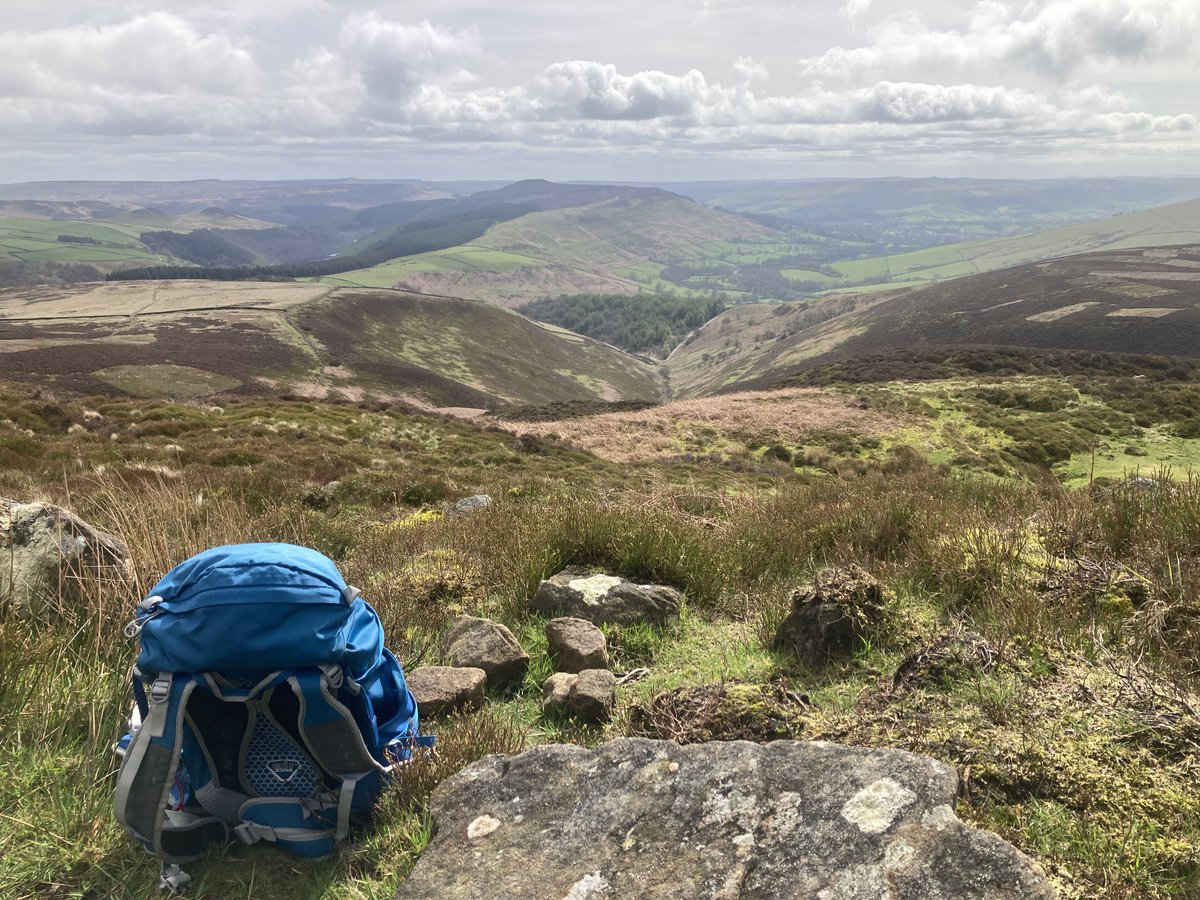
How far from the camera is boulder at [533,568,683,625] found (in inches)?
201

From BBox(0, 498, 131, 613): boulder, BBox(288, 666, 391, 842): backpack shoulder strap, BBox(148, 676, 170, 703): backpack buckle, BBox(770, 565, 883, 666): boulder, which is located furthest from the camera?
BBox(0, 498, 131, 613): boulder

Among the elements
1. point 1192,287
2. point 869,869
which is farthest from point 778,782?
point 1192,287

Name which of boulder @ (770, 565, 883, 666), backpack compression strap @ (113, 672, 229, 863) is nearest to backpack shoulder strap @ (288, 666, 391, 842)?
backpack compression strap @ (113, 672, 229, 863)

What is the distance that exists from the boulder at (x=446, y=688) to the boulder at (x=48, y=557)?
2.58m

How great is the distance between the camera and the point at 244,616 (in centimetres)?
278

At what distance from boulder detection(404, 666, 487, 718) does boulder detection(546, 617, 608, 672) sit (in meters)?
0.58

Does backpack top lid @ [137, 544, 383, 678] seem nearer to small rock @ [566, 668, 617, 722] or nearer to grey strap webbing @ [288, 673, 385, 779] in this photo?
grey strap webbing @ [288, 673, 385, 779]

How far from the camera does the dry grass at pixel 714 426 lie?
3041 centimetres

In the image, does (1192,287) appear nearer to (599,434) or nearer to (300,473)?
(599,434)

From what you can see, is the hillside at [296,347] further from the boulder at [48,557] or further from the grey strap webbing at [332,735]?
the grey strap webbing at [332,735]

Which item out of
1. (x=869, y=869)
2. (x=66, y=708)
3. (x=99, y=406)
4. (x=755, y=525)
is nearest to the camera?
(x=869, y=869)

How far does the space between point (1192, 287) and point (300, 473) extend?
99856 millimetres

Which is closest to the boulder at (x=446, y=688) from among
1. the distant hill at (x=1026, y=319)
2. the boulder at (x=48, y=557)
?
the boulder at (x=48, y=557)

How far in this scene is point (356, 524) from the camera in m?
9.71
